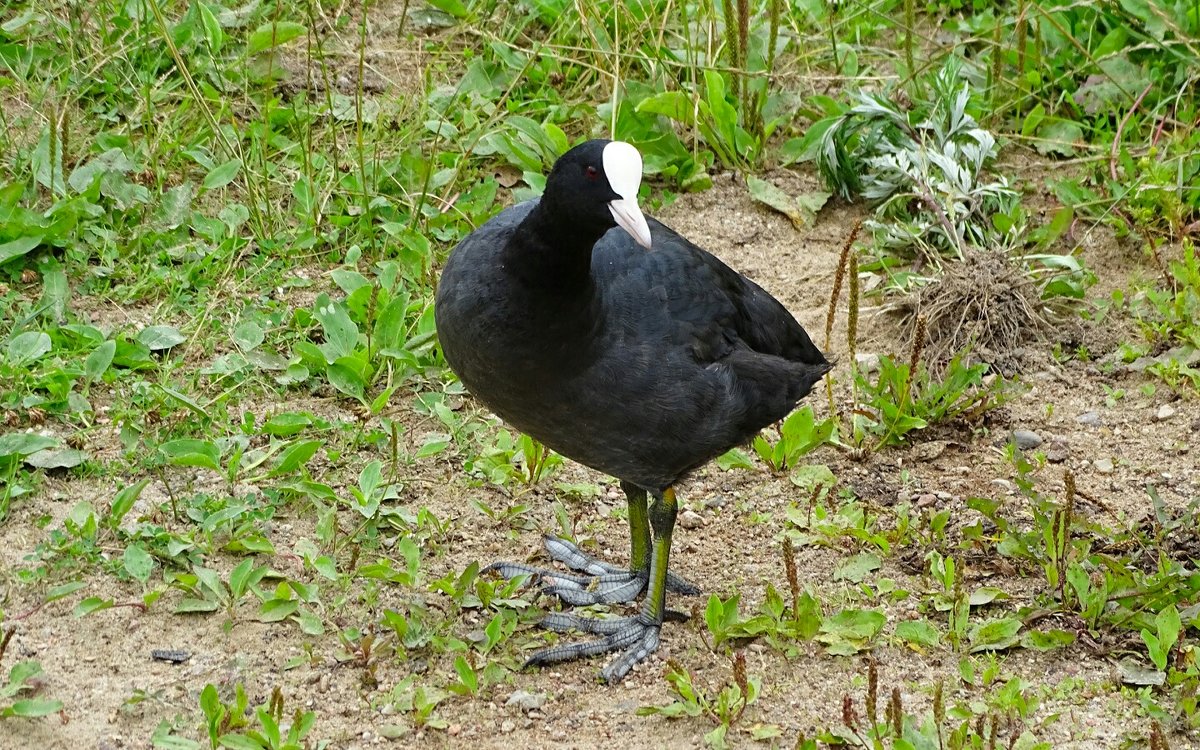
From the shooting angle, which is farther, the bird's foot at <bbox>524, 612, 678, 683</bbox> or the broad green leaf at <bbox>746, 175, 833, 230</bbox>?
the broad green leaf at <bbox>746, 175, 833, 230</bbox>

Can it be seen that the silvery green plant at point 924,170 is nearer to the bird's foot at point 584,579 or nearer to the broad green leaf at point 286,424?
the bird's foot at point 584,579

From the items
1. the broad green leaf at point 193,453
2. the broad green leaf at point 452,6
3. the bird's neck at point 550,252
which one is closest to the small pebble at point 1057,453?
the bird's neck at point 550,252

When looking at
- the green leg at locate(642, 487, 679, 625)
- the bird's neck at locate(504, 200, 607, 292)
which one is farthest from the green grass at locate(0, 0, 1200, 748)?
the bird's neck at locate(504, 200, 607, 292)

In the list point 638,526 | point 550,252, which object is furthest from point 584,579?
point 550,252

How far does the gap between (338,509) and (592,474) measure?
3.16 ft

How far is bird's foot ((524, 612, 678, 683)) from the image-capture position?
394 cm

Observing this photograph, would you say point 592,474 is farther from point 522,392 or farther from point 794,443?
point 522,392

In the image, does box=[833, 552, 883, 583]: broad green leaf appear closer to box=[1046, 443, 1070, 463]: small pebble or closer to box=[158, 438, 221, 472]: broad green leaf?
box=[1046, 443, 1070, 463]: small pebble

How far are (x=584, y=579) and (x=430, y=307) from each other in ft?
4.35

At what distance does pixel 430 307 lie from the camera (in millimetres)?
5148

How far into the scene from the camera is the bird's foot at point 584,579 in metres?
4.29

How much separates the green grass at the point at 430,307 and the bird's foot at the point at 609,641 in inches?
3.3

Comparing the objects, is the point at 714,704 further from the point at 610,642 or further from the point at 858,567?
the point at 858,567

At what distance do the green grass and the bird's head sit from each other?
99cm
